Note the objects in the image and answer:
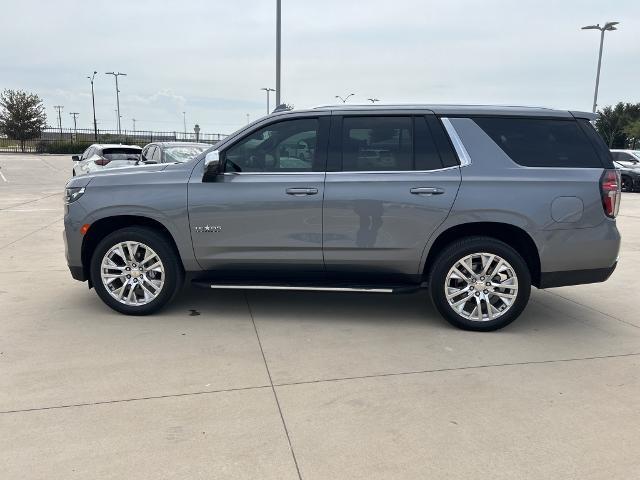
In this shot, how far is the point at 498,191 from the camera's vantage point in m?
4.55

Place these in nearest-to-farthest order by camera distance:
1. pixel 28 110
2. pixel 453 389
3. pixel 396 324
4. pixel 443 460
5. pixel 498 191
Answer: pixel 443 460 → pixel 453 389 → pixel 498 191 → pixel 396 324 → pixel 28 110

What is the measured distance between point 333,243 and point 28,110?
57817 millimetres

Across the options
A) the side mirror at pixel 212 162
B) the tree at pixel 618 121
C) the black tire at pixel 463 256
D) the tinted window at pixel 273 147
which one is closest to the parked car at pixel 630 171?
the black tire at pixel 463 256

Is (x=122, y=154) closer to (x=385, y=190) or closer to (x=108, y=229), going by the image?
(x=108, y=229)

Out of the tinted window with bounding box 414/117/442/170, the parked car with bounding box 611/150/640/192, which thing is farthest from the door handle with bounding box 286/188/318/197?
the parked car with bounding box 611/150/640/192

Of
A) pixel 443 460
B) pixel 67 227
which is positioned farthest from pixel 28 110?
pixel 443 460

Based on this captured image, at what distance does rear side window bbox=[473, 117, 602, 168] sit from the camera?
461 cm

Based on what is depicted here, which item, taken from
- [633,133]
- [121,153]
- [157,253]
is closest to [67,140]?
[121,153]

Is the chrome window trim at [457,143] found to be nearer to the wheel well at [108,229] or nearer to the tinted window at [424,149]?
the tinted window at [424,149]

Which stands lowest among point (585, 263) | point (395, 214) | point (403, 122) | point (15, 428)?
point (15, 428)

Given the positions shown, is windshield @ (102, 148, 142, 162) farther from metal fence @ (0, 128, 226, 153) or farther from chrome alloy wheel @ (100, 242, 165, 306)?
metal fence @ (0, 128, 226, 153)

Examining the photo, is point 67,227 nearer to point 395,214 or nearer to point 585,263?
point 395,214

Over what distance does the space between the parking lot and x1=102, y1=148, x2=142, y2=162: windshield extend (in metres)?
11.8

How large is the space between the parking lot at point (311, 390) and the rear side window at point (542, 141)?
1492mm
